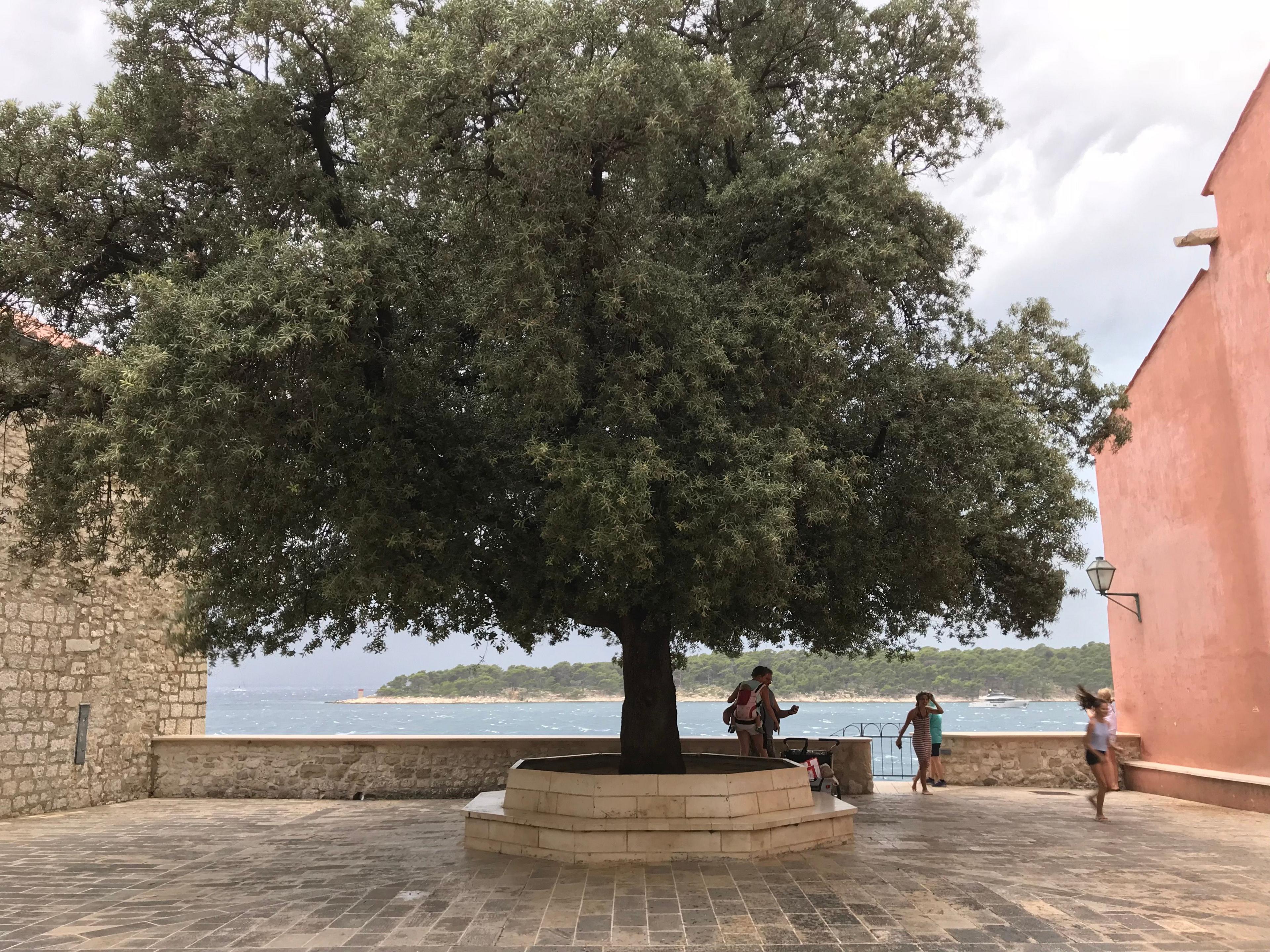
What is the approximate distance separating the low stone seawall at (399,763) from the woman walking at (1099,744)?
11.1 ft

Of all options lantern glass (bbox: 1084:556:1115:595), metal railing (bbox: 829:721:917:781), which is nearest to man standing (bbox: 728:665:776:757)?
metal railing (bbox: 829:721:917:781)

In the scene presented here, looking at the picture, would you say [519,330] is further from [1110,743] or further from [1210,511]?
[1210,511]

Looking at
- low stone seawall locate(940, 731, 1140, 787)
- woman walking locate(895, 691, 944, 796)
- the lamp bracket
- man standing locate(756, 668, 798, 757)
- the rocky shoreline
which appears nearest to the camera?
man standing locate(756, 668, 798, 757)

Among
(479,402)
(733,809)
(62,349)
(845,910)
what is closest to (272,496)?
(479,402)

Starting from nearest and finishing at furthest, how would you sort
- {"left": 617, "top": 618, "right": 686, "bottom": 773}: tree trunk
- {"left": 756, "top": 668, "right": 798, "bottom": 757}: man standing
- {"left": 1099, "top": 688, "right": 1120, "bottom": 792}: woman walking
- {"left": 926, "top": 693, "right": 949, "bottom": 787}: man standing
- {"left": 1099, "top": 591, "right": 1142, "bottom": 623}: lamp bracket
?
1. {"left": 617, "top": 618, "right": 686, "bottom": 773}: tree trunk
2. {"left": 1099, "top": 688, "right": 1120, "bottom": 792}: woman walking
3. {"left": 756, "top": 668, "right": 798, "bottom": 757}: man standing
4. {"left": 926, "top": 693, "right": 949, "bottom": 787}: man standing
5. {"left": 1099, "top": 591, "right": 1142, "bottom": 623}: lamp bracket

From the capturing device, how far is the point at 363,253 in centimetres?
748

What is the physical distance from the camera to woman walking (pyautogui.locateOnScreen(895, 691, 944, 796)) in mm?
13023

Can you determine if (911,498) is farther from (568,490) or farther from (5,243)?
(5,243)

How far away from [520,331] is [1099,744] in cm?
836

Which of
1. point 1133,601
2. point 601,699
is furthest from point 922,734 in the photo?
point 601,699

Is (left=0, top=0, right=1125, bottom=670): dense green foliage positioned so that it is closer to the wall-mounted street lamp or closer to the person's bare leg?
the person's bare leg

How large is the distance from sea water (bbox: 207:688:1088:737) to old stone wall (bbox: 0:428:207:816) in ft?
38.3

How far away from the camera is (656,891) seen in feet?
23.3

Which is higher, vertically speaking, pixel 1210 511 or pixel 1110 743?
pixel 1210 511
